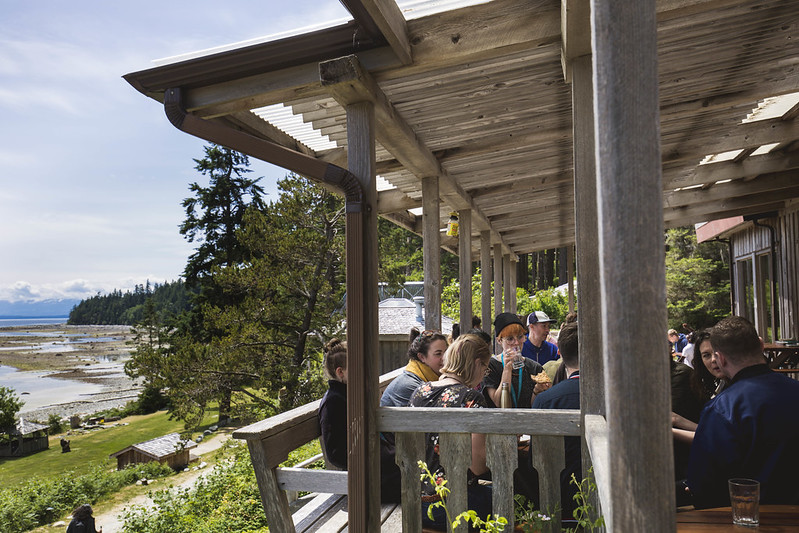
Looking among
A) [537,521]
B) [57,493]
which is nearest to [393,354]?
[537,521]

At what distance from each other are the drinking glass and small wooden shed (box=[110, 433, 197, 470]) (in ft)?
91.8

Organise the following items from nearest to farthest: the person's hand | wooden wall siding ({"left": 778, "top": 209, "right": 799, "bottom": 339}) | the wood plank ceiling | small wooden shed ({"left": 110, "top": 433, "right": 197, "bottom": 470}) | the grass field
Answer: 1. the wood plank ceiling
2. the person's hand
3. wooden wall siding ({"left": 778, "top": 209, "right": 799, "bottom": 339})
4. small wooden shed ({"left": 110, "top": 433, "right": 197, "bottom": 470})
5. the grass field

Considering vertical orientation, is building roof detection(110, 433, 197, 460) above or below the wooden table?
below

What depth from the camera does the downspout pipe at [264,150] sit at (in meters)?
3.19

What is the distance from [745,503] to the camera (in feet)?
6.29

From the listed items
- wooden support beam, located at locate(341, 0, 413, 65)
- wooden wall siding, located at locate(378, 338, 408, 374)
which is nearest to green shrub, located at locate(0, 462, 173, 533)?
wooden wall siding, located at locate(378, 338, 408, 374)

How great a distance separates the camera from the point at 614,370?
1.30m

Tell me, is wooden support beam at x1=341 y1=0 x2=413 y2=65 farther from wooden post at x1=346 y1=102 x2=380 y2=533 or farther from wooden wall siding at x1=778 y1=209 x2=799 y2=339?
wooden wall siding at x1=778 y1=209 x2=799 y2=339

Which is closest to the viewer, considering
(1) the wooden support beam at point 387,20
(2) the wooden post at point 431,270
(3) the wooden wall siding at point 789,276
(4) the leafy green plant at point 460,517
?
(4) the leafy green plant at point 460,517

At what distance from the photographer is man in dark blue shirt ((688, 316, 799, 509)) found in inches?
87.7

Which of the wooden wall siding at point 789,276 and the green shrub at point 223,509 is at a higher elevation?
the wooden wall siding at point 789,276

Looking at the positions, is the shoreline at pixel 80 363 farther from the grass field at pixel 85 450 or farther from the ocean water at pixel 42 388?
the grass field at pixel 85 450

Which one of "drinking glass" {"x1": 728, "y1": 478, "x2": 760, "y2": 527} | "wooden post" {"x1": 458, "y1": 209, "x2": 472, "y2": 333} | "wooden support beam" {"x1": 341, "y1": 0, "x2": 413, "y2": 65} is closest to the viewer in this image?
"drinking glass" {"x1": 728, "y1": 478, "x2": 760, "y2": 527}

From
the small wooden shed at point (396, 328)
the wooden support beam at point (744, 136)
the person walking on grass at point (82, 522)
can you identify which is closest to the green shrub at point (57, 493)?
the person walking on grass at point (82, 522)
